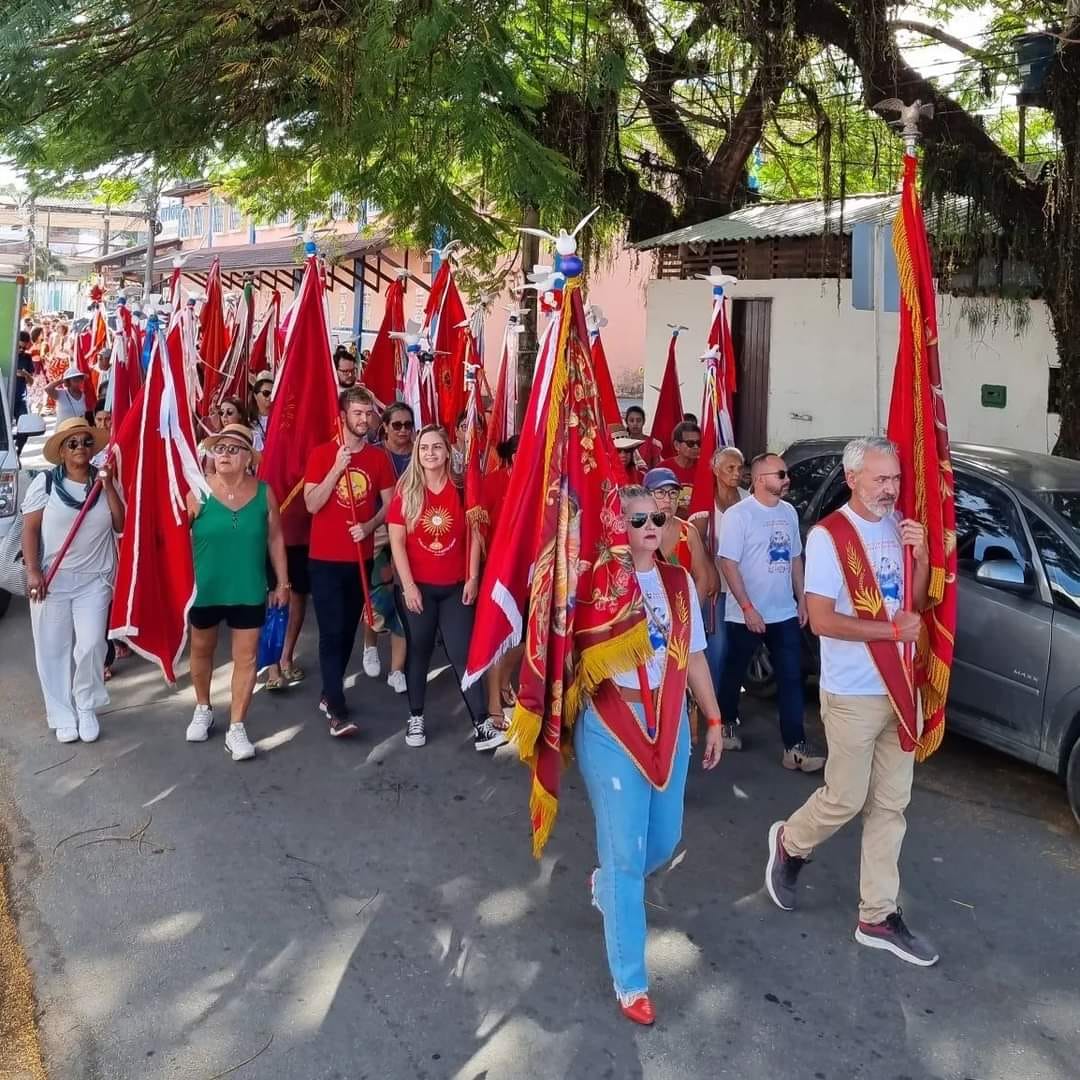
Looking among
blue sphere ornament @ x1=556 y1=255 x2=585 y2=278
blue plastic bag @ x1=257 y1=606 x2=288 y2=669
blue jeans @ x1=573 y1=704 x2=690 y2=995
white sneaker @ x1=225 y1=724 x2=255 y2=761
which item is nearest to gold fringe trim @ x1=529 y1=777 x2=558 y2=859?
blue jeans @ x1=573 y1=704 x2=690 y2=995

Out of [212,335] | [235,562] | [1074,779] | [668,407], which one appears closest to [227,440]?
[235,562]

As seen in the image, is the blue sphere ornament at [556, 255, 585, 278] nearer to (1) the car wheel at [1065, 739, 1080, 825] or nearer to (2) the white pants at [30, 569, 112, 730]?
(1) the car wheel at [1065, 739, 1080, 825]

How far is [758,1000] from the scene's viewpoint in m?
3.91

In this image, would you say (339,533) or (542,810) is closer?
(542,810)

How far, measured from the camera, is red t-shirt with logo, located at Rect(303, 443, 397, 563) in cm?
657

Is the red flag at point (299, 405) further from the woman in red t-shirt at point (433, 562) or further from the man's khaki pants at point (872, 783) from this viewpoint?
the man's khaki pants at point (872, 783)

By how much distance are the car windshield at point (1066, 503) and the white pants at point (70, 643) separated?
5124 mm

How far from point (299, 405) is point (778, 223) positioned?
27.9 ft

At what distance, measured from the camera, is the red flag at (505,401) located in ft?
23.9

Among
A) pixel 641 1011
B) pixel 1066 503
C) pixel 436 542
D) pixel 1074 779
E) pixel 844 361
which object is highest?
pixel 844 361

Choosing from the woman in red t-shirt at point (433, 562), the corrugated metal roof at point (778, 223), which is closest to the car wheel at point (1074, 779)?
the woman in red t-shirt at point (433, 562)

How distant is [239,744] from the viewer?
6043 mm

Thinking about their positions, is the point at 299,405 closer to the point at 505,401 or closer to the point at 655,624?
the point at 505,401

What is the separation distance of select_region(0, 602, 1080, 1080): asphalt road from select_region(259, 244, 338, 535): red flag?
2206 mm
